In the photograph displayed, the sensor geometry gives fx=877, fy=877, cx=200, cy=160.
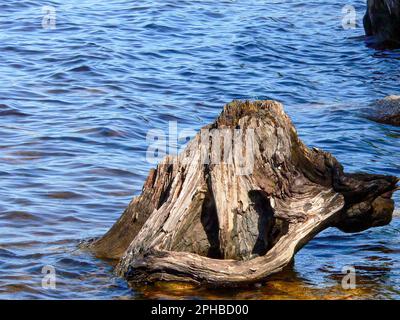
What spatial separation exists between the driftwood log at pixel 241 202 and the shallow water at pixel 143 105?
234 mm

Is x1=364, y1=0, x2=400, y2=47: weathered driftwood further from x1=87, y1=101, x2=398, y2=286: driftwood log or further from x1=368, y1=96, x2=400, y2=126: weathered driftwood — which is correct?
x1=87, y1=101, x2=398, y2=286: driftwood log

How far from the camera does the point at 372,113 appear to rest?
12.4m

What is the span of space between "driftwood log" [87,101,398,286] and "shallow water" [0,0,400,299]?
23cm

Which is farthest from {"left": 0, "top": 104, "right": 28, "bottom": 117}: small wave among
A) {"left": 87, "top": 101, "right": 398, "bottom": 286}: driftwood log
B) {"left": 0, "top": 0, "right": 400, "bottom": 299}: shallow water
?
{"left": 87, "top": 101, "right": 398, "bottom": 286}: driftwood log

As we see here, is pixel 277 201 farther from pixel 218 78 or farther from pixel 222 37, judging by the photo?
pixel 222 37

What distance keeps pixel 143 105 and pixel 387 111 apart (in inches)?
137

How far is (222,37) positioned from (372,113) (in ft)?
17.0

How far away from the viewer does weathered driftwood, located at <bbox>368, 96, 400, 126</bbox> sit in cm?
1211

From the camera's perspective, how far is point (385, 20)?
16406mm

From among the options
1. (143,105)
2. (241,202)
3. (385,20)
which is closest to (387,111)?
(143,105)

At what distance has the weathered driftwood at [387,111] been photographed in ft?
39.7

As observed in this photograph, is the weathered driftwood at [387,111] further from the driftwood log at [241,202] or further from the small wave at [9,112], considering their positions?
the driftwood log at [241,202]

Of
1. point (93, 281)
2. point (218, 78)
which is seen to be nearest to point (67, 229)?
point (93, 281)

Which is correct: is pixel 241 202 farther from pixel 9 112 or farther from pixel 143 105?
pixel 143 105
